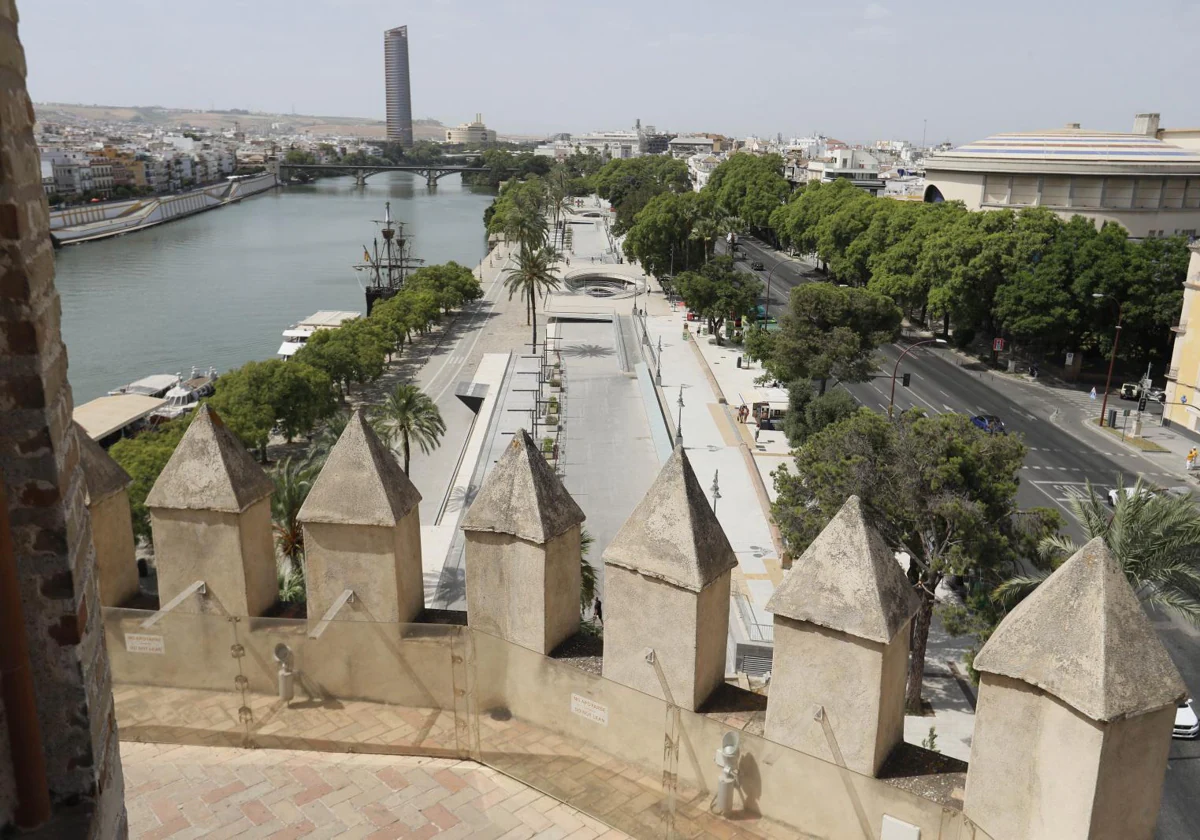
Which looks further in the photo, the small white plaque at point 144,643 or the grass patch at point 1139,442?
the grass patch at point 1139,442

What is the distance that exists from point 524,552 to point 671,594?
1.12 metres

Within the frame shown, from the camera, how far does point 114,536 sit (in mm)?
7762

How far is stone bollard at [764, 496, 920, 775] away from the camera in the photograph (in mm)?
5906

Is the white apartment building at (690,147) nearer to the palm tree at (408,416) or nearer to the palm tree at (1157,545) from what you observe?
the palm tree at (408,416)

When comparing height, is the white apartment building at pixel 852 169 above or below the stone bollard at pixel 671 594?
above

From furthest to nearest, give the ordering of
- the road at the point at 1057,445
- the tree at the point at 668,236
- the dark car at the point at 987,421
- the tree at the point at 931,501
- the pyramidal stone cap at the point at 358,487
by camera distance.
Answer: the tree at the point at 668,236 → the dark car at the point at 987,421 → the tree at the point at 931,501 → the road at the point at 1057,445 → the pyramidal stone cap at the point at 358,487

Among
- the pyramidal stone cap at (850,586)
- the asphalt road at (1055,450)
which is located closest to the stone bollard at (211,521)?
the pyramidal stone cap at (850,586)

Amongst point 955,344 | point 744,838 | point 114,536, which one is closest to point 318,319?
point 955,344

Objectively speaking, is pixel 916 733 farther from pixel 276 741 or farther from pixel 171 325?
pixel 171 325

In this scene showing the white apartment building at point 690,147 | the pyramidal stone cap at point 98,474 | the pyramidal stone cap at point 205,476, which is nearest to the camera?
the pyramidal stone cap at point 205,476

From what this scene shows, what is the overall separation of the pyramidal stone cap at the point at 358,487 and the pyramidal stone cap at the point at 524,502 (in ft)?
2.00

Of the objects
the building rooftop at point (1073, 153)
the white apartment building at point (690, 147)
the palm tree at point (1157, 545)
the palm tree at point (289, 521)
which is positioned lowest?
the palm tree at point (289, 521)

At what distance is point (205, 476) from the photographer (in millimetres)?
7336

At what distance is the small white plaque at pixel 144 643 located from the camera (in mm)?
7344
